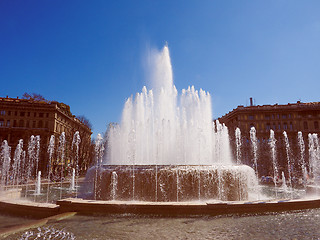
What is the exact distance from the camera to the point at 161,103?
18.0 m

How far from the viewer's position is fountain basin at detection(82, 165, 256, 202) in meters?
10.2

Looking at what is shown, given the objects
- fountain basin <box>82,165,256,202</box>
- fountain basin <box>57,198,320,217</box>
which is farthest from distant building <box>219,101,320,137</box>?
fountain basin <box>57,198,320,217</box>

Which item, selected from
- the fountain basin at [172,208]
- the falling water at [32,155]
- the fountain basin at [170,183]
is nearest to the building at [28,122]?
the falling water at [32,155]

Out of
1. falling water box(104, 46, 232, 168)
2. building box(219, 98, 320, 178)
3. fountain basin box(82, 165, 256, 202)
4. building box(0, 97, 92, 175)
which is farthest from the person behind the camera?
building box(219, 98, 320, 178)

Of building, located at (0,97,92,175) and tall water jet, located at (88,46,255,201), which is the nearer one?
tall water jet, located at (88,46,255,201)

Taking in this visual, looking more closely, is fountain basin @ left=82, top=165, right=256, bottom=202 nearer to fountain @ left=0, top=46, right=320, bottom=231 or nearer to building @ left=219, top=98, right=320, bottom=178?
fountain @ left=0, top=46, right=320, bottom=231

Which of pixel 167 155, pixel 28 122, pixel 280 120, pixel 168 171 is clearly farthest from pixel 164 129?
pixel 280 120

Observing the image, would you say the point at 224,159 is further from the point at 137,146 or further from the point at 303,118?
the point at 303,118

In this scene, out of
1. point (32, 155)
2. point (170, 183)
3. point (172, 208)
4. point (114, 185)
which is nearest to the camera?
point (172, 208)

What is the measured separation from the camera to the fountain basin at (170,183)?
10.2 m

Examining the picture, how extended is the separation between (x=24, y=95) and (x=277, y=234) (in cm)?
6284

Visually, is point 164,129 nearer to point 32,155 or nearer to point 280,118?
point 32,155

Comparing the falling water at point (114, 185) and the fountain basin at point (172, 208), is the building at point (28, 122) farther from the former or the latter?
the fountain basin at point (172, 208)

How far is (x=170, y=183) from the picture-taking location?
10258 mm
